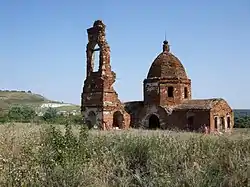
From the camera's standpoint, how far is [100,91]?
28094 millimetres

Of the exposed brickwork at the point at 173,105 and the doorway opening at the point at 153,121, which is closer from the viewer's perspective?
the exposed brickwork at the point at 173,105

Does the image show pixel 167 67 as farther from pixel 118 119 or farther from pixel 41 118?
pixel 41 118

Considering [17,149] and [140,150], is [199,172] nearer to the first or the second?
[140,150]

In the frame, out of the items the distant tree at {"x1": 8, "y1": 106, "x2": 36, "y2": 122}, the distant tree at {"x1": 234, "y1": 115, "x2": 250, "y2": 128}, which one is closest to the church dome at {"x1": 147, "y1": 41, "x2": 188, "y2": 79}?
the distant tree at {"x1": 234, "y1": 115, "x2": 250, "y2": 128}

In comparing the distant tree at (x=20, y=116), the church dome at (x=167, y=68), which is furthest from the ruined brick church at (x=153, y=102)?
the distant tree at (x=20, y=116)

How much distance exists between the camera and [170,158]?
6.54 metres

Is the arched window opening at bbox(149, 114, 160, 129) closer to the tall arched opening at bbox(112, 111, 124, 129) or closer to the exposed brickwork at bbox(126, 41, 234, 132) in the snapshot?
the exposed brickwork at bbox(126, 41, 234, 132)

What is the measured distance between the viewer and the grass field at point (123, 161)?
552 centimetres

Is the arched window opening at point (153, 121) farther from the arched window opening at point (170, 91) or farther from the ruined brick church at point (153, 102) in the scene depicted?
the arched window opening at point (170, 91)

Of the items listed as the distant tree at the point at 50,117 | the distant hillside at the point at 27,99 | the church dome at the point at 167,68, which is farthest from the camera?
the distant hillside at the point at 27,99

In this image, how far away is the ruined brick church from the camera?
28203 mm

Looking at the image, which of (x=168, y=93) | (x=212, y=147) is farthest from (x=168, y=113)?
(x=212, y=147)

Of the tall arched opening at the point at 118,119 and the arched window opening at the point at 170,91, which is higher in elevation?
the arched window opening at the point at 170,91

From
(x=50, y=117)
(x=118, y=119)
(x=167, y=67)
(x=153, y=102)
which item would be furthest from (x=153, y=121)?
(x=50, y=117)
